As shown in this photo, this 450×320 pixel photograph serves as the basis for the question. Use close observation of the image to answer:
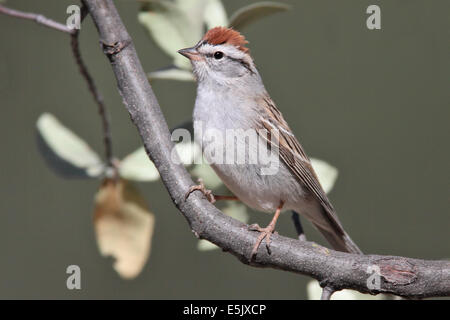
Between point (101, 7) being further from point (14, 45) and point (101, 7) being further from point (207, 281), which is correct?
point (14, 45)

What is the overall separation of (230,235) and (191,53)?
1.87ft

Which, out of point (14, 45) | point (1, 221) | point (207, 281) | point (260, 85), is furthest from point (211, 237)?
point (14, 45)

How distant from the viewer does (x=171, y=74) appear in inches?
60.2

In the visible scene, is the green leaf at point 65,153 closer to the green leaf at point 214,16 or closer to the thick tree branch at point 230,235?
the thick tree branch at point 230,235

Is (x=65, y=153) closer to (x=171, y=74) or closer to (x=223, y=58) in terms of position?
(x=171, y=74)

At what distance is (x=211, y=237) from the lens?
1.39 metres

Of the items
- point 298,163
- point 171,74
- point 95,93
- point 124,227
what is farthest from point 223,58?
point 124,227

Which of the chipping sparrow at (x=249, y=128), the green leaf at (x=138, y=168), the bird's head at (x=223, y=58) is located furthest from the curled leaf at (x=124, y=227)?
the bird's head at (x=223, y=58)

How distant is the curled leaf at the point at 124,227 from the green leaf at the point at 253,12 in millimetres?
420

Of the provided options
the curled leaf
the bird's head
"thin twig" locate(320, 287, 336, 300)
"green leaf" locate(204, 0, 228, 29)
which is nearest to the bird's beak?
the bird's head

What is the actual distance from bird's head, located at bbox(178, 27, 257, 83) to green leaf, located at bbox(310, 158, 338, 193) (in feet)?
1.61

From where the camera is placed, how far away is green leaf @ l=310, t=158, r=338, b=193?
1513mm
